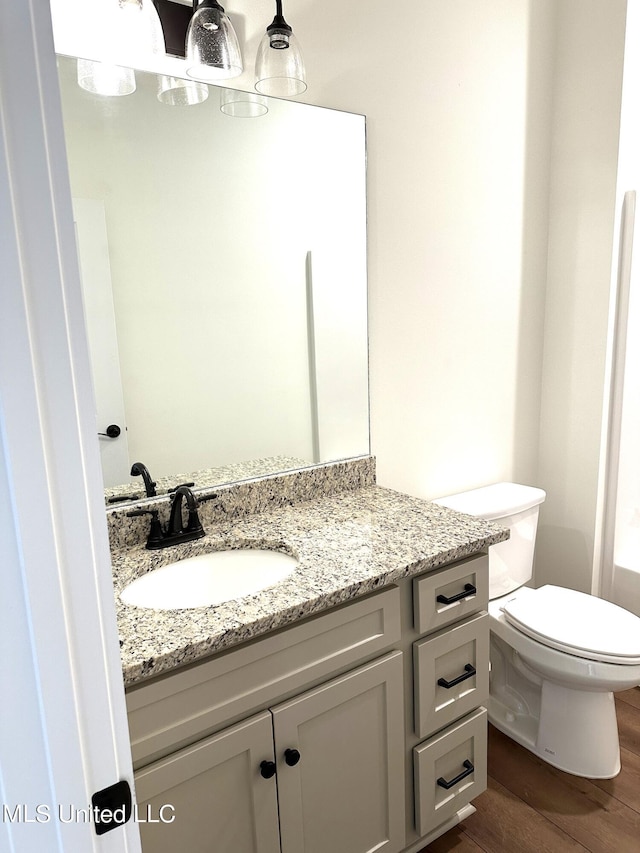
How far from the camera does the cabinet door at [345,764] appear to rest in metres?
1.15

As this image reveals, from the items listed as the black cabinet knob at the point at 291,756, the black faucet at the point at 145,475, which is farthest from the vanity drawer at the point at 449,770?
the black faucet at the point at 145,475

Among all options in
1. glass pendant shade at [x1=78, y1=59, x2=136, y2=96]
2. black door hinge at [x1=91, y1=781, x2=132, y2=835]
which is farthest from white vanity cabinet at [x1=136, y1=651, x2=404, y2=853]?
glass pendant shade at [x1=78, y1=59, x2=136, y2=96]

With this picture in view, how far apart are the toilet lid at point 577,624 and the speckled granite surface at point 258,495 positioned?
647mm

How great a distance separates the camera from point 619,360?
224 centimetres

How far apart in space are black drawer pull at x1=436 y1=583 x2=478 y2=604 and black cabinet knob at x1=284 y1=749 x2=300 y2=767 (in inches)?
18.3

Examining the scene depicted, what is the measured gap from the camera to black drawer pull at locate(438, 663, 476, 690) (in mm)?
1418

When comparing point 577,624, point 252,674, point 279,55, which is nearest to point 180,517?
point 252,674

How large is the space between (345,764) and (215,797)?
0.32m

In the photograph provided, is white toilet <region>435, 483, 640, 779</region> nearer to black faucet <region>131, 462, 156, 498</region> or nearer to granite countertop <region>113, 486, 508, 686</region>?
granite countertop <region>113, 486, 508, 686</region>

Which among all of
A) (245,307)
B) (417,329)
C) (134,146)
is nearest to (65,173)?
(134,146)

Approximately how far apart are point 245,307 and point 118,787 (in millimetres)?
1236

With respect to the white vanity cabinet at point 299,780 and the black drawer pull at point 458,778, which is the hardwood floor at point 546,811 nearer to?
the black drawer pull at point 458,778

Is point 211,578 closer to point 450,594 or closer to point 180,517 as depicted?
point 180,517

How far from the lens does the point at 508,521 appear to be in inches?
80.1
